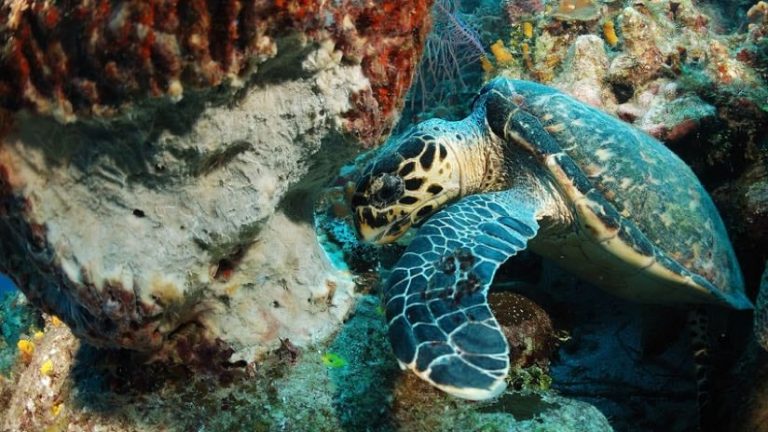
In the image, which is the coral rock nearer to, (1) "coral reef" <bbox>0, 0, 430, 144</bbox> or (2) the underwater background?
(2) the underwater background

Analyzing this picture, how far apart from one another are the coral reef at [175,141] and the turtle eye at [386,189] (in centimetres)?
69

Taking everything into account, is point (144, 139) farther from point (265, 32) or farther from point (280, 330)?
point (280, 330)

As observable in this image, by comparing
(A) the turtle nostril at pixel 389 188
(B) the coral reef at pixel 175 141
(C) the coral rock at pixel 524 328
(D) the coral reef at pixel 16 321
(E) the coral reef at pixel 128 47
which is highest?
(E) the coral reef at pixel 128 47

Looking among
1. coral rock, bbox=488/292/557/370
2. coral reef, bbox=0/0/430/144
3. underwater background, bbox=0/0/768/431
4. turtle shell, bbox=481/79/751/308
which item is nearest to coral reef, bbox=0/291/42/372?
underwater background, bbox=0/0/768/431

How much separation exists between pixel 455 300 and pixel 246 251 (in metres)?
0.97

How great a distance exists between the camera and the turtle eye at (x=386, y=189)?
2918 mm

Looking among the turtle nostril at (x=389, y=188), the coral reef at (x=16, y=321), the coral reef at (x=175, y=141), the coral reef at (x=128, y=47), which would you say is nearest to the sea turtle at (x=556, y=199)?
the turtle nostril at (x=389, y=188)

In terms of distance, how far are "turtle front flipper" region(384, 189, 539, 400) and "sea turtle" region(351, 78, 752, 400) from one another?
15mm

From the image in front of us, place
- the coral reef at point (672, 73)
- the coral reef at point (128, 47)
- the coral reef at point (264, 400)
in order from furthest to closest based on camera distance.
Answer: the coral reef at point (672, 73) < the coral reef at point (264, 400) < the coral reef at point (128, 47)

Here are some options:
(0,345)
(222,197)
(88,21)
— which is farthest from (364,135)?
(0,345)

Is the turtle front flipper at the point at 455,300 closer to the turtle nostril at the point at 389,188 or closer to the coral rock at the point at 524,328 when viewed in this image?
the turtle nostril at the point at 389,188

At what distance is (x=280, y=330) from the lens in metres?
2.35

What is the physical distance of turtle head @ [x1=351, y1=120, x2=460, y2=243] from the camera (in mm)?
2938

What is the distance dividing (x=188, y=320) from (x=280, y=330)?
0.43 metres
